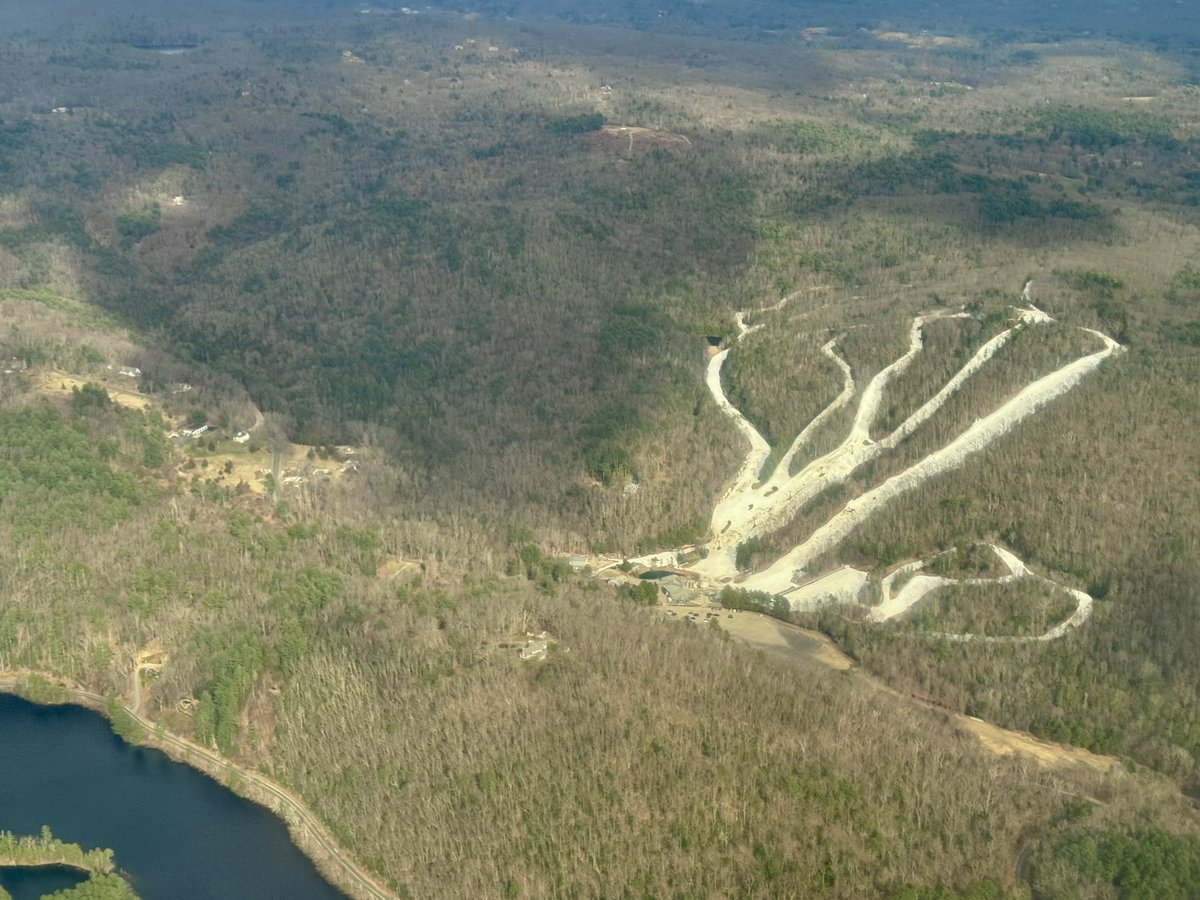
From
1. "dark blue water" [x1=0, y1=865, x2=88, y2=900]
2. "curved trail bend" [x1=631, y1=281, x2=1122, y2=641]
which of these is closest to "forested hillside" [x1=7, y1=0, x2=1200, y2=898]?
"curved trail bend" [x1=631, y1=281, x2=1122, y2=641]

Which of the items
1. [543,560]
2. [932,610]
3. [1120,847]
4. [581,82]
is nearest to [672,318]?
[543,560]

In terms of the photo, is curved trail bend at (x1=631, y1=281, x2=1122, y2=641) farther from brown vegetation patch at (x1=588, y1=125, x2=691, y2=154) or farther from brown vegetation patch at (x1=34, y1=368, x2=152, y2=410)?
brown vegetation patch at (x1=588, y1=125, x2=691, y2=154)

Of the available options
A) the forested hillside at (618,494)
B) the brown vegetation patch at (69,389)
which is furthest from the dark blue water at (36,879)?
the brown vegetation patch at (69,389)

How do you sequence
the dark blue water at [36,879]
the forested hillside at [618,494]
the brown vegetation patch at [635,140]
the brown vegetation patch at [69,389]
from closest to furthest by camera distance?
the dark blue water at [36,879] → the forested hillside at [618,494] → the brown vegetation patch at [69,389] → the brown vegetation patch at [635,140]

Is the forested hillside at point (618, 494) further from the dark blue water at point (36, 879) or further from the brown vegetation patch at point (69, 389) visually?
the dark blue water at point (36, 879)

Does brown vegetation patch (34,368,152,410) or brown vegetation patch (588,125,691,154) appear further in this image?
brown vegetation patch (588,125,691,154)

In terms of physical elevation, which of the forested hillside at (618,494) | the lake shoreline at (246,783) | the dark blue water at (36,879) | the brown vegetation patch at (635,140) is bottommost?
the dark blue water at (36,879)
